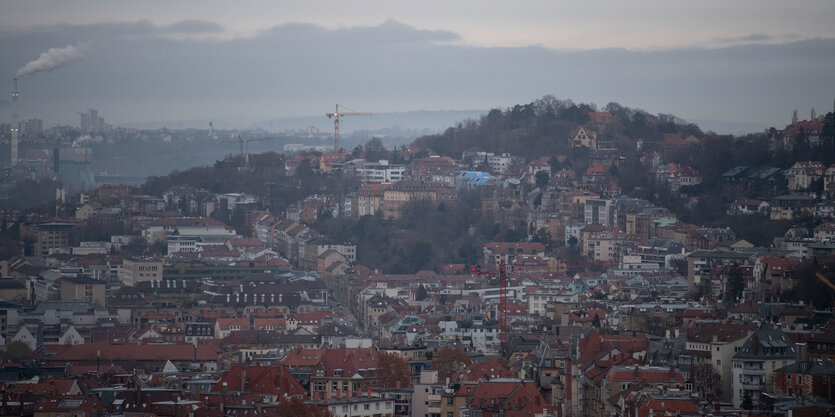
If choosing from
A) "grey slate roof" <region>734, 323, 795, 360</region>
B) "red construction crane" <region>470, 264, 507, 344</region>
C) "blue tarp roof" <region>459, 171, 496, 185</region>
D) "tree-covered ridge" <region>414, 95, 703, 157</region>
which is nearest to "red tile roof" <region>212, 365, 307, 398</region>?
"grey slate roof" <region>734, 323, 795, 360</region>

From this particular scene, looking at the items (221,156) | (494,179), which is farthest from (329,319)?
(221,156)

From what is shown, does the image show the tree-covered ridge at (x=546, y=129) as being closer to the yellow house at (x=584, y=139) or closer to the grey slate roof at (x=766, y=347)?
the yellow house at (x=584, y=139)

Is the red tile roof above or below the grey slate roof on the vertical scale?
below

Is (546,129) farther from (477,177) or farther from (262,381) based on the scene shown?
(262,381)

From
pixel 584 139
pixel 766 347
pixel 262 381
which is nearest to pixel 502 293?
pixel 262 381

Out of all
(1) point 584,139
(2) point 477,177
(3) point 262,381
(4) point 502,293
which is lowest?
(4) point 502,293

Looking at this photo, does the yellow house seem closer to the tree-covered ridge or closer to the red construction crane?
the tree-covered ridge

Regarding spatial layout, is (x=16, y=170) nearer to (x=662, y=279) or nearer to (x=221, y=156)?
(x=221, y=156)

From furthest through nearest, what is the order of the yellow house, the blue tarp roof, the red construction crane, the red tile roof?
the yellow house → the blue tarp roof → the red construction crane → the red tile roof

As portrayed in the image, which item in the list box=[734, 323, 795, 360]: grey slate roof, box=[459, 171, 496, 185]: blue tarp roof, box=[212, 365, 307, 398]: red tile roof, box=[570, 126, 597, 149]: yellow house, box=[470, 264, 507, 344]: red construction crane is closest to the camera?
box=[734, 323, 795, 360]: grey slate roof
